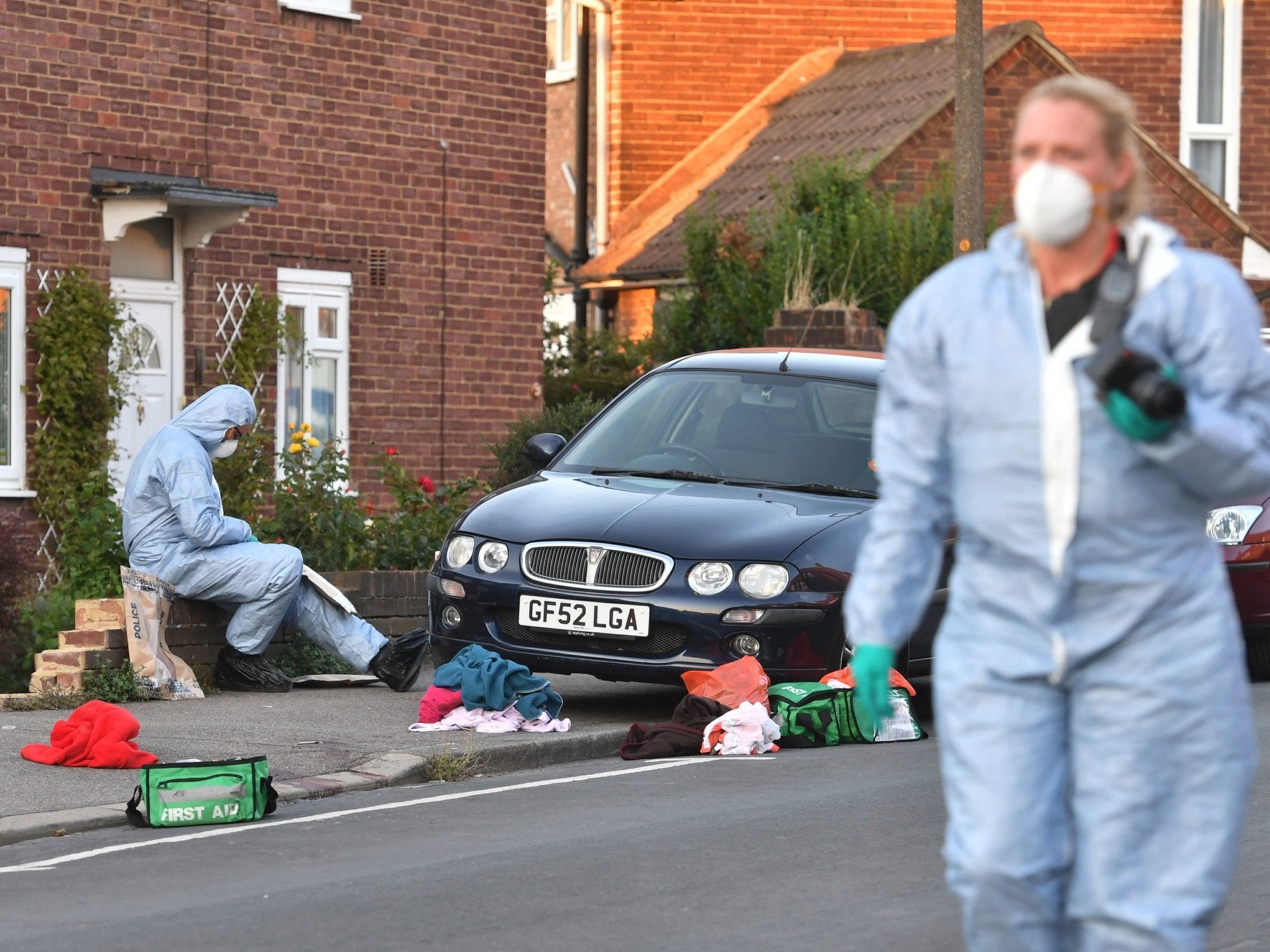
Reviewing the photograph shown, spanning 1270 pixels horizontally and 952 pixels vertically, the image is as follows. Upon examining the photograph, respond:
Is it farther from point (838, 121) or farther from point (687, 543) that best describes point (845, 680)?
point (838, 121)

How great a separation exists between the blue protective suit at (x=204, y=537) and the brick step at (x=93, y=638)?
1.15 ft

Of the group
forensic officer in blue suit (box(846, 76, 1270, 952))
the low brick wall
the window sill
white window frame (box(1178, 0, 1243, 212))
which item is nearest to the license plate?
the low brick wall

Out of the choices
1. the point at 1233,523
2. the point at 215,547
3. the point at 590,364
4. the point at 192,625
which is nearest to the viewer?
the point at 215,547

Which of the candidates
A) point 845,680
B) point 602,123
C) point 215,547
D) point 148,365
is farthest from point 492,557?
point 602,123

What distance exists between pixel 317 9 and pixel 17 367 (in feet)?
13.2

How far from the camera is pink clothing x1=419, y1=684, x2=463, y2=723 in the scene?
10.4 meters

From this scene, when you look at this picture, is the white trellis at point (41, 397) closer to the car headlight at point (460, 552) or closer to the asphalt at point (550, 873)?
the car headlight at point (460, 552)

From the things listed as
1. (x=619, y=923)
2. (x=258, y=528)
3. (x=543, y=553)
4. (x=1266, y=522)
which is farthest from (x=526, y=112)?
(x=619, y=923)

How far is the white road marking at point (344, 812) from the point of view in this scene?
24.3 ft

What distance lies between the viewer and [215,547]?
38.5ft

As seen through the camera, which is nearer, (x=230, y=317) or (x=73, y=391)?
(x=73, y=391)

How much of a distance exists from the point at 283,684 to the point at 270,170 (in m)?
7.42

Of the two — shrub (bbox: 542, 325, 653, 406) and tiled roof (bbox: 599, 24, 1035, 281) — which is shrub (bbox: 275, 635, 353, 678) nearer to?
shrub (bbox: 542, 325, 653, 406)

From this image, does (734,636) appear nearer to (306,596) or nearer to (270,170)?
(306,596)
